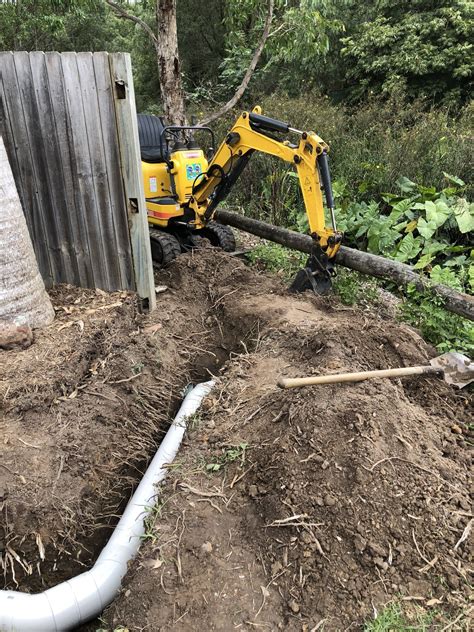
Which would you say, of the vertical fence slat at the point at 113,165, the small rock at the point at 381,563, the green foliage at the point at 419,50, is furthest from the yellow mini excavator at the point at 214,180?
the green foliage at the point at 419,50

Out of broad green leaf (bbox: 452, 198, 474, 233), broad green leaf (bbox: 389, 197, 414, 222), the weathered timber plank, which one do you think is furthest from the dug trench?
broad green leaf (bbox: 389, 197, 414, 222)

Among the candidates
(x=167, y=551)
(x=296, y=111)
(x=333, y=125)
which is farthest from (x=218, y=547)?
(x=296, y=111)

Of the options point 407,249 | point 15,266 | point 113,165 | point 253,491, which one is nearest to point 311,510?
point 253,491

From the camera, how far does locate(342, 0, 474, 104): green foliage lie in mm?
11977

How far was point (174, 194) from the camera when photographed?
18.9 feet

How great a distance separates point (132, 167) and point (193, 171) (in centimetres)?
192

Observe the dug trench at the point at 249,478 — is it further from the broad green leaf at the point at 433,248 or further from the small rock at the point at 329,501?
the broad green leaf at the point at 433,248

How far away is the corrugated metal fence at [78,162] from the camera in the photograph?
3527 mm

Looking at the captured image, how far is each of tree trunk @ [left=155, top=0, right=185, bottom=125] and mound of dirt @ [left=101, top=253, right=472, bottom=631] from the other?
5.53m

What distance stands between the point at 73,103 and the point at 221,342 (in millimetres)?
2210

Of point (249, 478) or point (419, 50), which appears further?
Result: point (419, 50)

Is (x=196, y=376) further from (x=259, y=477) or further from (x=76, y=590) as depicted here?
(x=76, y=590)

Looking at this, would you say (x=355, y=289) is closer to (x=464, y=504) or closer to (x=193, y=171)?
(x=193, y=171)

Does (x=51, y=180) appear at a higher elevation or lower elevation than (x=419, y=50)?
lower
